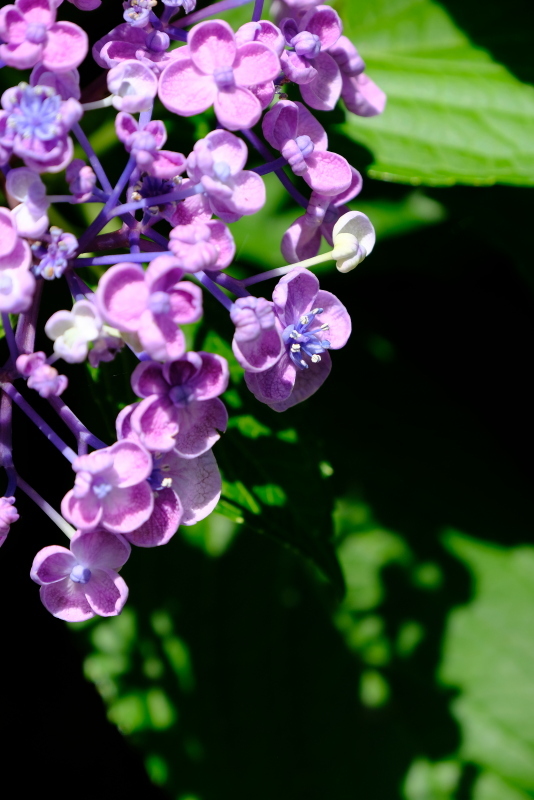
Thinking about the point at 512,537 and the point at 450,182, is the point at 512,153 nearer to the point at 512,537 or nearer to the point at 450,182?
the point at 450,182

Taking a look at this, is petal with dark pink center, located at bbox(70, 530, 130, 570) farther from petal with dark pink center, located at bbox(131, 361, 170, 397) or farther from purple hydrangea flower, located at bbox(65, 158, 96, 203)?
purple hydrangea flower, located at bbox(65, 158, 96, 203)

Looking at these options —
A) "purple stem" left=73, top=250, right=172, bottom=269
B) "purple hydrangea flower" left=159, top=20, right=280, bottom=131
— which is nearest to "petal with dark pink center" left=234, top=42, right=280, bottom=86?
"purple hydrangea flower" left=159, top=20, right=280, bottom=131

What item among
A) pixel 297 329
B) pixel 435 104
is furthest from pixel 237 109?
pixel 435 104

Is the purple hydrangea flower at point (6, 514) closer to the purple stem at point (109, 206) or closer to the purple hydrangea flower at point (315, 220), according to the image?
the purple stem at point (109, 206)

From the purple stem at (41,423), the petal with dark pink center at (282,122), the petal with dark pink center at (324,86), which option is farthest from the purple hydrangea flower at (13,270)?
the petal with dark pink center at (324,86)

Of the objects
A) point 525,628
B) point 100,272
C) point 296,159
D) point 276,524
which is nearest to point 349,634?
point 525,628

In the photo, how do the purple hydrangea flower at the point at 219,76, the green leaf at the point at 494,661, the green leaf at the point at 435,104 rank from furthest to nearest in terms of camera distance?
the green leaf at the point at 494,661 < the green leaf at the point at 435,104 < the purple hydrangea flower at the point at 219,76
